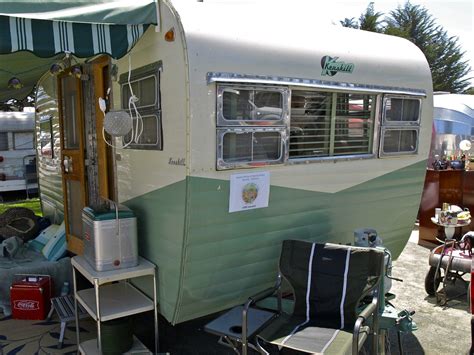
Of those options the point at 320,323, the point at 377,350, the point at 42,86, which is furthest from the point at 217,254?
the point at 42,86

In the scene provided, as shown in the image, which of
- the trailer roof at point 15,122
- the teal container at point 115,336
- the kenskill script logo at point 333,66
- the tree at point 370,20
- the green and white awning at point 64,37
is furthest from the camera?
the tree at point 370,20

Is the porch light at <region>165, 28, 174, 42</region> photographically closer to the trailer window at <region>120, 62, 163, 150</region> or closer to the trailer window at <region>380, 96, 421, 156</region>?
the trailer window at <region>120, 62, 163, 150</region>

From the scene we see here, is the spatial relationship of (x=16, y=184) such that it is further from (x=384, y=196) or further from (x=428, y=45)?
(x=428, y=45)

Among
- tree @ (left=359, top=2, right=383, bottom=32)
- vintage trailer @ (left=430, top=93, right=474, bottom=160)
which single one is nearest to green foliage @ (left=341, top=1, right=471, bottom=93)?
tree @ (left=359, top=2, right=383, bottom=32)

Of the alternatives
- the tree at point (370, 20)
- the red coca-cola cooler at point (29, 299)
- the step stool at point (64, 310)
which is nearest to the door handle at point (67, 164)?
the red coca-cola cooler at point (29, 299)

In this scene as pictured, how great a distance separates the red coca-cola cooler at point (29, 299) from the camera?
13.5 feet

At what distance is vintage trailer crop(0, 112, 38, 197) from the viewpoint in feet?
36.2

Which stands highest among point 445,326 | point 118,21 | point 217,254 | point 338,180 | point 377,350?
point 118,21

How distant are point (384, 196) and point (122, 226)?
102 inches

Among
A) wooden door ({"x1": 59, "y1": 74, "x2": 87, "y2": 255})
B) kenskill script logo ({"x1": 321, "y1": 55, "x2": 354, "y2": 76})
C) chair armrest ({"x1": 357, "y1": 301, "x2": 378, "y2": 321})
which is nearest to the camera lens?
chair armrest ({"x1": 357, "y1": 301, "x2": 378, "y2": 321})

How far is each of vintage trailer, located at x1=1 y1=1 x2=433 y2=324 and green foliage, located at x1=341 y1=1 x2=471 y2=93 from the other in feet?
98.5

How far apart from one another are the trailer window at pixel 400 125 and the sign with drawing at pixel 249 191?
1.51m

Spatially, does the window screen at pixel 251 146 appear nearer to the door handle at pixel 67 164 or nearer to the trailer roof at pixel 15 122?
the door handle at pixel 67 164

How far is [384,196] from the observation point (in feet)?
14.1
